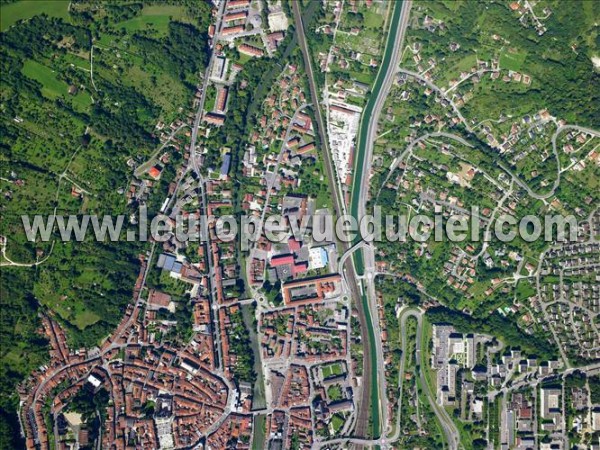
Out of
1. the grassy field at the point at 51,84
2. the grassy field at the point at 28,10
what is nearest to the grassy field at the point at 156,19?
the grassy field at the point at 28,10

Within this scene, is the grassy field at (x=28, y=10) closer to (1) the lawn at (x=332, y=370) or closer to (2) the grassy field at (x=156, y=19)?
(2) the grassy field at (x=156, y=19)

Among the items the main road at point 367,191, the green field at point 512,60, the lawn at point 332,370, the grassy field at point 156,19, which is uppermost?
the grassy field at point 156,19

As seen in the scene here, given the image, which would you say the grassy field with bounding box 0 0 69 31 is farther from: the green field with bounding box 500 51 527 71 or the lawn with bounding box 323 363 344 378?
the green field with bounding box 500 51 527 71

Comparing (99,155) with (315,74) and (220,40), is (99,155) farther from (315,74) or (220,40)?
(315,74)

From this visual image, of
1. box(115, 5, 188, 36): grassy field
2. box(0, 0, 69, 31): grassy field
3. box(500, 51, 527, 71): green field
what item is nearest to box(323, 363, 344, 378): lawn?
box(500, 51, 527, 71): green field

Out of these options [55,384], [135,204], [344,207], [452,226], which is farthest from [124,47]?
[452,226]

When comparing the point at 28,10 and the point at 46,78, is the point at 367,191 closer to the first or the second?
the point at 46,78

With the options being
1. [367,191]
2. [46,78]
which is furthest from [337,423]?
[46,78]
